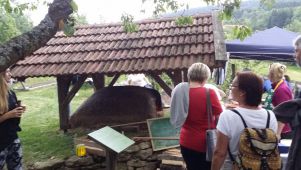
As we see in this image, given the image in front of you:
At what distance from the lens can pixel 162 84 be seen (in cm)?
745

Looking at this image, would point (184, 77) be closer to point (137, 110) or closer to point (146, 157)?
point (137, 110)

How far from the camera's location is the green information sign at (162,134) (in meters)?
6.52

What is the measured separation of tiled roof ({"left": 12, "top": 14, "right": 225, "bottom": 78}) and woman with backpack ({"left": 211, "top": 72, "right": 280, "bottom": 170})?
3.85 meters

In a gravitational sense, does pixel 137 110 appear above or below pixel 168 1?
below

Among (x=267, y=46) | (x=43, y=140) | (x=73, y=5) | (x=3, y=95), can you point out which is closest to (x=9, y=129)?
(x=3, y=95)

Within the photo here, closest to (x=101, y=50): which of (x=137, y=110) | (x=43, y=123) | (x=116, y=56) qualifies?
(x=116, y=56)

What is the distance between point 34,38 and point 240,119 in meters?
1.71

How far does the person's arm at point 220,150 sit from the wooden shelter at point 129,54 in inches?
155

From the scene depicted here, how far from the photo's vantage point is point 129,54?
7.49 meters

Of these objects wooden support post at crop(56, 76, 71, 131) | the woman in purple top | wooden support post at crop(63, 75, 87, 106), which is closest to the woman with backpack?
the woman in purple top

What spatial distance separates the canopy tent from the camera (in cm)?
971

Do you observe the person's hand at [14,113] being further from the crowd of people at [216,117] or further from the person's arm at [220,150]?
the person's arm at [220,150]

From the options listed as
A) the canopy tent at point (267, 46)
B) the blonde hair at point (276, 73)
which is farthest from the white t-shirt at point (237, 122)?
the canopy tent at point (267, 46)

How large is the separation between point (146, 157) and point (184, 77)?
80.6 inches
